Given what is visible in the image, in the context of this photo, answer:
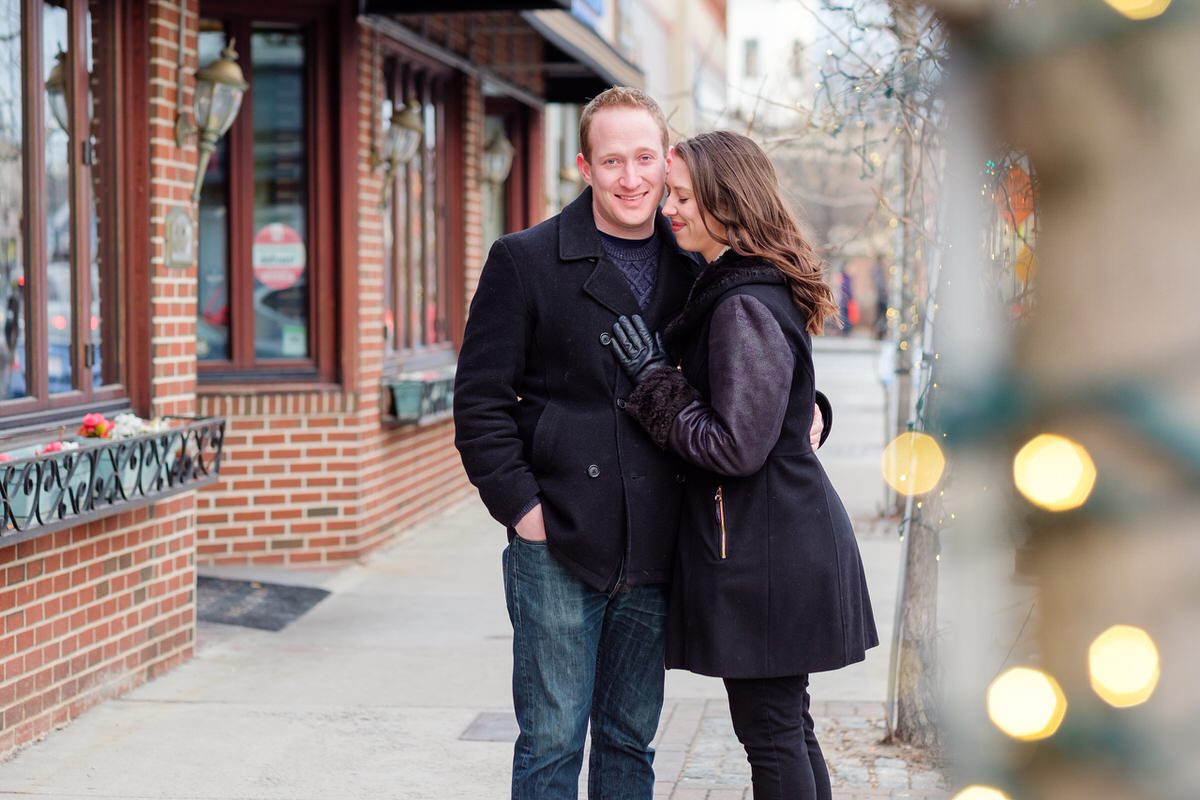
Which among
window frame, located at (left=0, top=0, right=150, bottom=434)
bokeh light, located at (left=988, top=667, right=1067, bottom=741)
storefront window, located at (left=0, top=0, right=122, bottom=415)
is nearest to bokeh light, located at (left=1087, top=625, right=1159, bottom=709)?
bokeh light, located at (left=988, top=667, right=1067, bottom=741)

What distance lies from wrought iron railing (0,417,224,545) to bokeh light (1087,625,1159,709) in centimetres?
422

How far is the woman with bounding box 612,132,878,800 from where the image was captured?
122 inches

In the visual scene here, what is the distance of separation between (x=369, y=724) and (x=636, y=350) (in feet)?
9.07

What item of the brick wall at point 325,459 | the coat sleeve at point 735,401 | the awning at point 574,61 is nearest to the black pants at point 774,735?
the coat sleeve at point 735,401

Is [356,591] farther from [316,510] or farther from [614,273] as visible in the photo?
[614,273]

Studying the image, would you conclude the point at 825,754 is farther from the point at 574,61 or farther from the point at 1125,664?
the point at 574,61

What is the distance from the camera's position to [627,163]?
3.29 meters

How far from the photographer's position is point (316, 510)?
8.84 meters

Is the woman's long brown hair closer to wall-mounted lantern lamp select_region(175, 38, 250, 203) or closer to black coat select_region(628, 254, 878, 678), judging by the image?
black coat select_region(628, 254, 878, 678)

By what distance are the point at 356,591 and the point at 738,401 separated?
18.0ft

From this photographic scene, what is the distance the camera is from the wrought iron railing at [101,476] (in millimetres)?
4656

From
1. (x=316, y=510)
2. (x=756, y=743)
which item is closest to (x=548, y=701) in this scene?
(x=756, y=743)

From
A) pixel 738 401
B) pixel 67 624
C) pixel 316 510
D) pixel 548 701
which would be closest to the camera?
pixel 738 401

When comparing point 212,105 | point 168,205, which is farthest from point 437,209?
point 168,205
